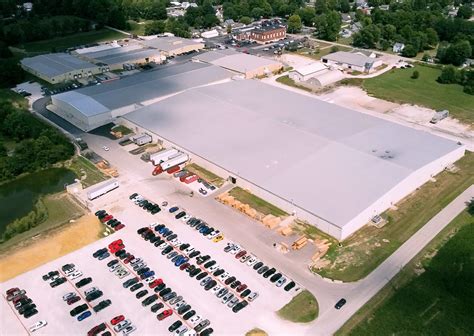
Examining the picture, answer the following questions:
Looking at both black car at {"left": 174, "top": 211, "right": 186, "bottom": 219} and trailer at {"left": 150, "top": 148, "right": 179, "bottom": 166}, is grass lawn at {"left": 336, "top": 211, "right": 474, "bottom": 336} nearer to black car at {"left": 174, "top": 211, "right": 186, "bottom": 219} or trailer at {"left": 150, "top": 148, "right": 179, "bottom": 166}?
black car at {"left": 174, "top": 211, "right": 186, "bottom": 219}

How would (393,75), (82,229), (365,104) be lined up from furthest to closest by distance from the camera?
1. (393,75)
2. (365,104)
3. (82,229)

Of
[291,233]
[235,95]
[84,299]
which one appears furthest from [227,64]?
[84,299]

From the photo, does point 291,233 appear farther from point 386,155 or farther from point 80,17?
point 80,17

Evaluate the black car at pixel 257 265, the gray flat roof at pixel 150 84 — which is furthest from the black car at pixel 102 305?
the gray flat roof at pixel 150 84

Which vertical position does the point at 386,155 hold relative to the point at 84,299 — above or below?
above

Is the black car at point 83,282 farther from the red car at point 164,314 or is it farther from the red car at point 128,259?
the red car at point 164,314

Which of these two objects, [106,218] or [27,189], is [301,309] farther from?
[27,189]
